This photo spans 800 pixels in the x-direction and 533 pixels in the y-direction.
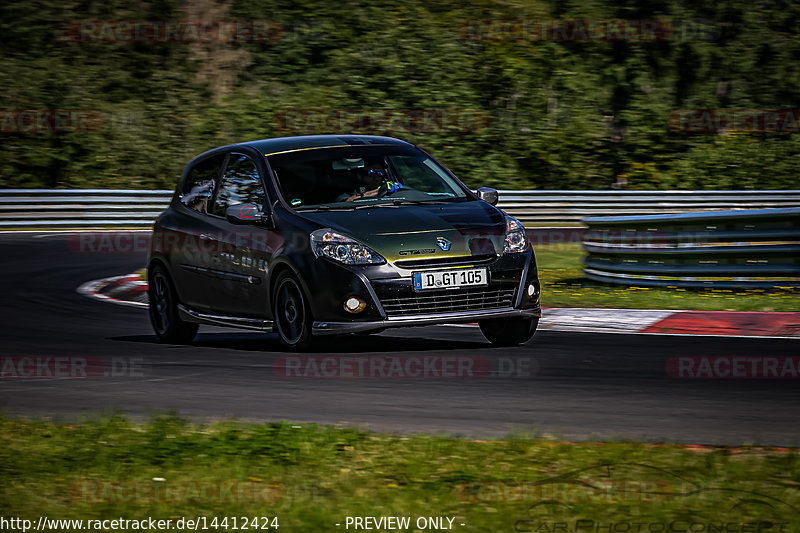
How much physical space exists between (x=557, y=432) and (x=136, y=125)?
2499 cm

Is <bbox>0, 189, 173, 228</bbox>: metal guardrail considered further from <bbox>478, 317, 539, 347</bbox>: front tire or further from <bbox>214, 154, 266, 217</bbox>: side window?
<bbox>478, 317, 539, 347</bbox>: front tire

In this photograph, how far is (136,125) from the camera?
99.2ft

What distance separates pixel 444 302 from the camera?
916cm

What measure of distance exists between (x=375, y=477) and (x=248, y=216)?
450 centimetres

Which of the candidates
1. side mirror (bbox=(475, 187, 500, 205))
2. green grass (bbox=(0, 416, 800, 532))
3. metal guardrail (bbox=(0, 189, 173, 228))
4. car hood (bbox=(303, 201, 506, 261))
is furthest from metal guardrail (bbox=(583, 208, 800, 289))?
metal guardrail (bbox=(0, 189, 173, 228))

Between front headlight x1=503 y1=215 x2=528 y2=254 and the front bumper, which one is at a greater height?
front headlight x1=503 y1=215 x2=528 y2=254

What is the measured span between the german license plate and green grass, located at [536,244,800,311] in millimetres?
3840

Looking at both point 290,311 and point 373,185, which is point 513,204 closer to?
point 373,185

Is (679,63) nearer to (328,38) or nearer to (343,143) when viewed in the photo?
(328,38)

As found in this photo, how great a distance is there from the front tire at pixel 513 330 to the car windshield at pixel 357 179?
1054mm

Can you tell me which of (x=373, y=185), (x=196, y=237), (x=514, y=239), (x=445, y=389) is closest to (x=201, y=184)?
(x=196, y=237)

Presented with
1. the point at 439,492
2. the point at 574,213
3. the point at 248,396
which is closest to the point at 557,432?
the point at 439,492

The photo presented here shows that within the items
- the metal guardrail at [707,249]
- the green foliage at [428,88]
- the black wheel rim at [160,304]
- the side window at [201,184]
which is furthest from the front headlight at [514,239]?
the green foliage at [428,88]

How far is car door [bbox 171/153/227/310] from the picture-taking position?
10.4 metres
